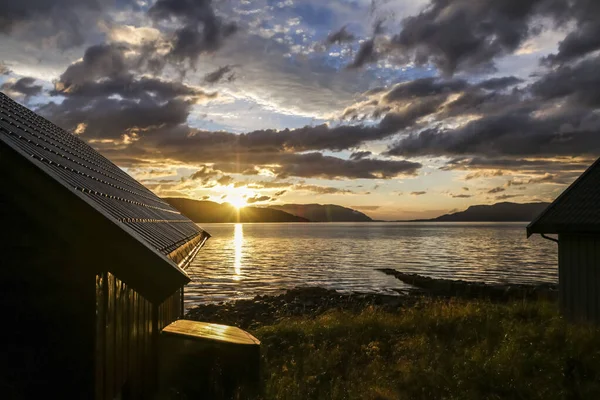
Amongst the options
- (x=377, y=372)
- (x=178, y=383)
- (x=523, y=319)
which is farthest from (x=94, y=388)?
(x=523, y=319)

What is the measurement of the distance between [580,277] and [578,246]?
2.94 feet

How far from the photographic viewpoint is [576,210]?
536 inches

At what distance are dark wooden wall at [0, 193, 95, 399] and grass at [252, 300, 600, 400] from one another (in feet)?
14.4

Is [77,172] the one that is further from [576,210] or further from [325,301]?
[325,301]

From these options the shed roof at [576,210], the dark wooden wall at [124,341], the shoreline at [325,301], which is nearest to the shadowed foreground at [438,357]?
the dark wooden wall at [124,341]

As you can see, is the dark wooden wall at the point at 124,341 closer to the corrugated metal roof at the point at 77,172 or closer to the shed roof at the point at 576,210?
the corrugated metal roof at the point at 77,172

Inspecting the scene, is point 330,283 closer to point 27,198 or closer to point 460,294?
point 460,294

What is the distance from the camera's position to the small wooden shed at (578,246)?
12.8 metres

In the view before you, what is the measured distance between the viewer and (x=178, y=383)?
283 inches

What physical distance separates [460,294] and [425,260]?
30.4 m

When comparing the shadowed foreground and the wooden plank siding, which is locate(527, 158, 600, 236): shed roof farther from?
the shadowed foreground

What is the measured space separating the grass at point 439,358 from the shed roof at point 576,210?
271 centimetres

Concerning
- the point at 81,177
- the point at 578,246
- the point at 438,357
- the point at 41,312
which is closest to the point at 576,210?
the point at 578,246

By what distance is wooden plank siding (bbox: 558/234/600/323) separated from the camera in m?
12.8
